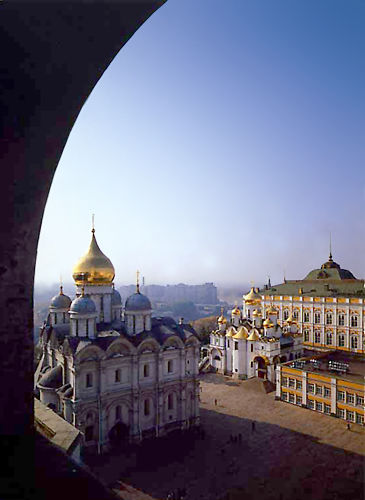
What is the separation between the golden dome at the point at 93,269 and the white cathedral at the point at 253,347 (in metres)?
15.9

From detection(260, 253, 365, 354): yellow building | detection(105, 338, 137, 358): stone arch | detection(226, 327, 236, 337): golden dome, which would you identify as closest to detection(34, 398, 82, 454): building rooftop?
detection(105, 338, 137, 358): stone arch

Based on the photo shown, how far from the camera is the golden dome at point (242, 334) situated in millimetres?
34625

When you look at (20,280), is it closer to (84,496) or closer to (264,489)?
(84,496)

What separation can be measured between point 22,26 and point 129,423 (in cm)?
2228

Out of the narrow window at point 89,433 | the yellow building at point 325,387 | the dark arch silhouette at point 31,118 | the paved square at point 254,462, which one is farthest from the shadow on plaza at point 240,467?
the dark arch silhouette at point 31,118

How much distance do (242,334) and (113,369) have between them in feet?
57.6

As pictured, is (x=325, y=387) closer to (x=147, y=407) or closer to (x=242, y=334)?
(x=242, y=334)

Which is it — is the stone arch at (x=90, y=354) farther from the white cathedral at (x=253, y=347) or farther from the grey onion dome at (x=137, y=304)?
the white cathedral at (x=253, y=347)

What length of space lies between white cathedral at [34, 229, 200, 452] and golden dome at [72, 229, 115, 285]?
7 centimetres

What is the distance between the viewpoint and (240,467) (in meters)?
18.6

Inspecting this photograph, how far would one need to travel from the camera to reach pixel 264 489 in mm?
16578

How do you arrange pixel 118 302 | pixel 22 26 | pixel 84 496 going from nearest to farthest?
pixel 22 26 → pixel 84 496 → pixel 118 302

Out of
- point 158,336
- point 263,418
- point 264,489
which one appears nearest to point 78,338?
point 158,336

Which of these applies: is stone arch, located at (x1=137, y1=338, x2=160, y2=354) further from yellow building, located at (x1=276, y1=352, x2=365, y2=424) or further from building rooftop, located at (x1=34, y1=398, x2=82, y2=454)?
building rooftop, located at (x1=34, y1=398, x2=82, y2=454)
